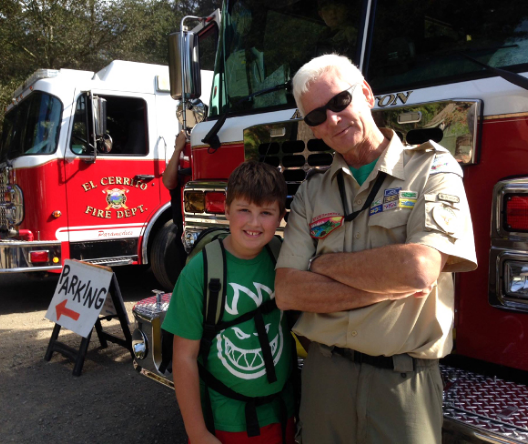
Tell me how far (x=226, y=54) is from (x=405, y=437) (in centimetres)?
242

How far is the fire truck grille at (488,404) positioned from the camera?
154cm

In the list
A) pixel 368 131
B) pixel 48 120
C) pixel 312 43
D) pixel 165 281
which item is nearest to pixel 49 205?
pixel 48 120

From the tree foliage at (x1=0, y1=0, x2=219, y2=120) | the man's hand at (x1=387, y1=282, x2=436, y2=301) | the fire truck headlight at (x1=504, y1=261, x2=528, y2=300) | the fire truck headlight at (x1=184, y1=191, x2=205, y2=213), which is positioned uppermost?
the tree foliage at (x1=0, y1=0, x2=219, y2=120)

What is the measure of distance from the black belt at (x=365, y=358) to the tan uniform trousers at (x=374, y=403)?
0.01 meters

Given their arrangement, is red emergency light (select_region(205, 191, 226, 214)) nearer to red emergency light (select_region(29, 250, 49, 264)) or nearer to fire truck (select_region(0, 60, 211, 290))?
fire truck (select_region(0, 60, 211, 290))

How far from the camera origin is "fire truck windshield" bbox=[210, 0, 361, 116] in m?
2.48

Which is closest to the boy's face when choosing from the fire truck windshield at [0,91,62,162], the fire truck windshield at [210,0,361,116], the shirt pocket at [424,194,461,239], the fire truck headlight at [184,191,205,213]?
the shirt pocket at [424,194,461,239]

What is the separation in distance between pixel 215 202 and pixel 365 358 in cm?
157


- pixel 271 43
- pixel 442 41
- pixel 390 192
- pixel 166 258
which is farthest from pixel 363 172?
pixel 166 258

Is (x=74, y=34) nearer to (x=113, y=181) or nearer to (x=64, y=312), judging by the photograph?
(x=113, y=181)

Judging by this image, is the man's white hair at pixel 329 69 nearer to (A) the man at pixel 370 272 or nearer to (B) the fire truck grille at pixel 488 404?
(A) the man at pixel 370 272

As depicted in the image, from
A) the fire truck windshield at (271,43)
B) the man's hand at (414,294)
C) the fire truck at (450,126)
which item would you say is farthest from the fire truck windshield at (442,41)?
the man's hand at (414,294)

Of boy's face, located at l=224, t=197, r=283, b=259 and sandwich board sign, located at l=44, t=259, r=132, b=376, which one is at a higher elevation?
boy's face, located at l=224, t=197, r=283, b=259

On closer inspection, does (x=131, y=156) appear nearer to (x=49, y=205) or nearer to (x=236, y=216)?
(x=49, y=205)
